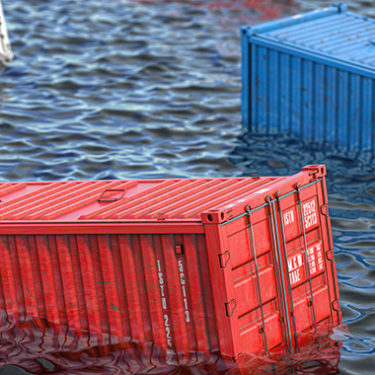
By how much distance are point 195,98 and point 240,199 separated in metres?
12.9

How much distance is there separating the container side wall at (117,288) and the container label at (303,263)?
143 centimetres

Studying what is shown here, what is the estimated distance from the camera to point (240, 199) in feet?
33.5

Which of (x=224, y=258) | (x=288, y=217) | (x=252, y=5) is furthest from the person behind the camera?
(x=252, y=5)

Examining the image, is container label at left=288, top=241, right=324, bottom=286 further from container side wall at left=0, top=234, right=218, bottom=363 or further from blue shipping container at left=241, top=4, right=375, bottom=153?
blue shipping container at left=241, top=4, right=375, bottom=153

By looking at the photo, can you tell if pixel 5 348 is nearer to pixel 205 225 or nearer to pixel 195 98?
pixel 205 225

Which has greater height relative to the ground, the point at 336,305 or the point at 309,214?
the point at 309,214

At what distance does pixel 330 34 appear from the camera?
1867cm

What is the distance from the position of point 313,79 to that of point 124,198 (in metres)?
8.45

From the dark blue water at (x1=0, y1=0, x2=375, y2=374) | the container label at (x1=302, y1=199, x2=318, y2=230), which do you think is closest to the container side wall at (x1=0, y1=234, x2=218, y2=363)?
the dark blue water at (x1=0, y1=0, x2=375, y2=374)

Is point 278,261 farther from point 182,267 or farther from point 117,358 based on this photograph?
point 117,358

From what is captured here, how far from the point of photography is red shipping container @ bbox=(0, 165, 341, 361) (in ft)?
31.6

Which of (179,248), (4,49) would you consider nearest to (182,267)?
(179,248)

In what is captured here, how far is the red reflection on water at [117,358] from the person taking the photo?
1009 centimetres

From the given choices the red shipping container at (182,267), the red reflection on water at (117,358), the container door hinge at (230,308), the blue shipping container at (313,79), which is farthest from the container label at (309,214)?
the blue shipping container at (313,79)
